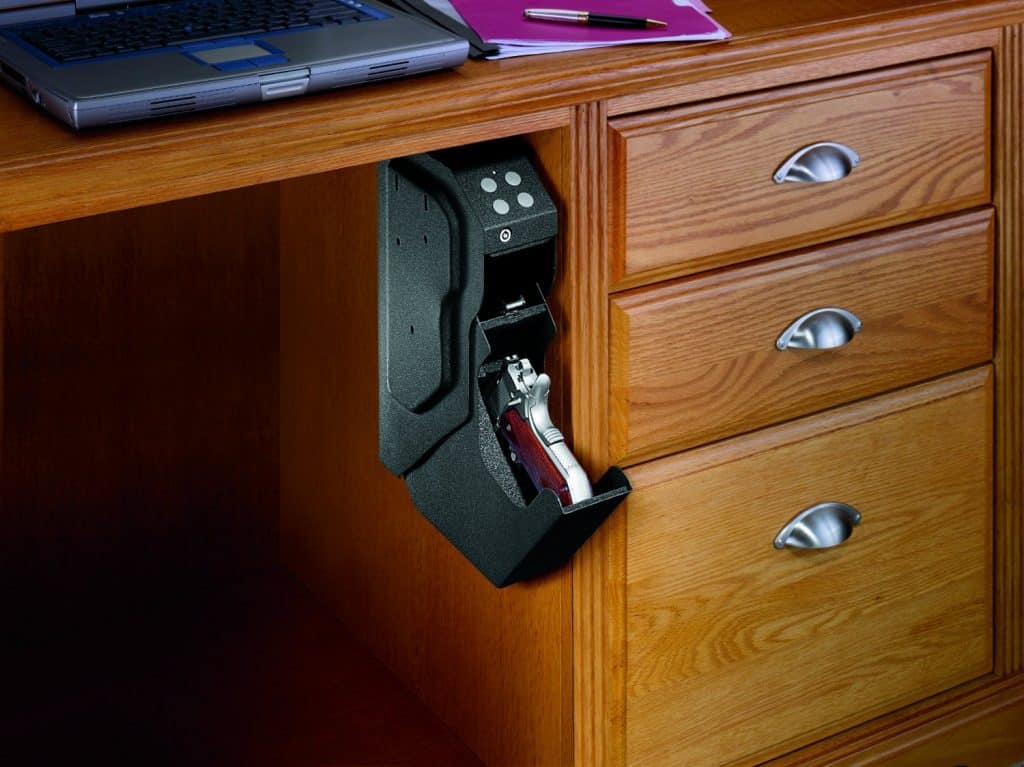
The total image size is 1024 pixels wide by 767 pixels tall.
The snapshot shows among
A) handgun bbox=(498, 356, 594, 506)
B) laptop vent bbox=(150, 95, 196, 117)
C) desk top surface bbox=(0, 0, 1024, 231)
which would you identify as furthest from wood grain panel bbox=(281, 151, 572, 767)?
laptop vent bbox=(150, 95, 196, 117)

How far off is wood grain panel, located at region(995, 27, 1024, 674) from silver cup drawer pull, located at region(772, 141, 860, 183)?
19cm

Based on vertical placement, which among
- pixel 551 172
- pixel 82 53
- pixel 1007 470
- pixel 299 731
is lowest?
pixel 299 731

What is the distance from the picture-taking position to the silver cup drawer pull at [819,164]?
4.03ft

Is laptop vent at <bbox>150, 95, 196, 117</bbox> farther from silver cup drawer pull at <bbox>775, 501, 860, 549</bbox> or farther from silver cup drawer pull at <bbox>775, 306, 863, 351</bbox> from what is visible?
silver cup drawer pull at <bbox>775, 501, 860, 549</bbox>

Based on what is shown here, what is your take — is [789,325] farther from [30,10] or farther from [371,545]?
[30,10]

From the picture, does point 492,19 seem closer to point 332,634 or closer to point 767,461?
point 767,461

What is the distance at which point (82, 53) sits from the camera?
1003 millimetres

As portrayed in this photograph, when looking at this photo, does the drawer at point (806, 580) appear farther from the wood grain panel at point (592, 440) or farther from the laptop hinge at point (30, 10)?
the laptop hinge at point (30, 10)

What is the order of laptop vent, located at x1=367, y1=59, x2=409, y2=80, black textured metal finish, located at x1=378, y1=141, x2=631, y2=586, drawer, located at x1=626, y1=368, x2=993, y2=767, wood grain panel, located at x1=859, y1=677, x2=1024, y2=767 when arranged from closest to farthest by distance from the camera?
laptop vent, located at x1=367, y1=59, x2=409, y2=80 → black textured metal finish, located at x1=378, y1=141, x2=631, y2=586 → drawer, located at x1=626, y1=368, x2=993, y2=767 → wood grain panel, located at x1=859, y1=677, x2=1024, y2=767

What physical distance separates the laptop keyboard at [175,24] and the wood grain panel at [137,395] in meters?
0.45

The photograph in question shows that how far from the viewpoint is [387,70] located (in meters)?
1.03

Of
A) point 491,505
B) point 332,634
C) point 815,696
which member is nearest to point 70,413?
point 332,634

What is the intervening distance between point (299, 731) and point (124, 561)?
0.30 m

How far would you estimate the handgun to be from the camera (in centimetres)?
117
